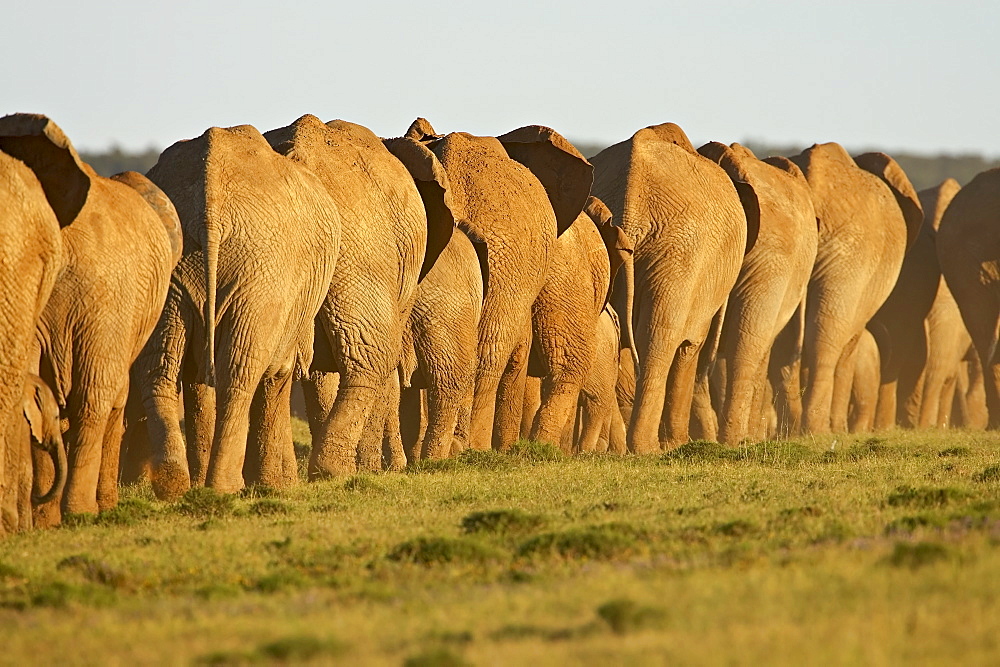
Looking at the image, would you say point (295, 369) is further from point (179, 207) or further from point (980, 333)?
point (980, 333)

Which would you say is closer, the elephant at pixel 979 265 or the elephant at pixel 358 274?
the elephant at pixel 358 274

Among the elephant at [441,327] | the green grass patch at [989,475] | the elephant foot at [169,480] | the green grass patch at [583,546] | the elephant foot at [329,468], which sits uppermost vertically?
the elephant at [441,327]

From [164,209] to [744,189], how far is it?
10134 millimetres

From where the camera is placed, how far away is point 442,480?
13391mm

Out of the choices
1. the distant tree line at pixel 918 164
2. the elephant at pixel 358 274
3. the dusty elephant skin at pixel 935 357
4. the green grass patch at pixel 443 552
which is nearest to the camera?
the green grass patch at pixel 443 552

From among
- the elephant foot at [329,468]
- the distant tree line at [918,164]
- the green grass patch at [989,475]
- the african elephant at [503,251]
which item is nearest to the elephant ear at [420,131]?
the african elephant at [503,251]

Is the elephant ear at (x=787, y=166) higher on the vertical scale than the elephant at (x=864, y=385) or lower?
higher

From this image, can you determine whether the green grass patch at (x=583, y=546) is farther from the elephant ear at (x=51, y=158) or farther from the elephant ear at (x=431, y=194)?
the elephant ear at (x=431, y=194)

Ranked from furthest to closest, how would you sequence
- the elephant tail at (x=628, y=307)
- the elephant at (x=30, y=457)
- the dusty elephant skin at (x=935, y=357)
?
the dusty elephant skin at (x=935, y=357) < the elephant tail at (x=628, y=307) < the elephant at (x=30, y=457)

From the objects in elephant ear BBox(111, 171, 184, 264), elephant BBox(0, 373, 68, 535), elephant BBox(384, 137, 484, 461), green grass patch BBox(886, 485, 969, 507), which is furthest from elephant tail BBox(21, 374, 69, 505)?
elephant BBox(384, 137, 484, 461)

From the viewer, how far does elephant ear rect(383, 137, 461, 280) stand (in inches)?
607

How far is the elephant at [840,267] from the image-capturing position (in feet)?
75.9

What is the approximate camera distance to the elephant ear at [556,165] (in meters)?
18.0

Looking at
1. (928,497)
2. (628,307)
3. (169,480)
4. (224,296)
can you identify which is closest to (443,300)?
(628,307)
